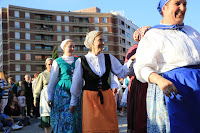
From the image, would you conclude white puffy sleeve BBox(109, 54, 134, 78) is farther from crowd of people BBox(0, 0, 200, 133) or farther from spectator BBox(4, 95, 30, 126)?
spectator BBox(4, 95, 30, 126)

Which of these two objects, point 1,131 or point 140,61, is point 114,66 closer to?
point 140,61

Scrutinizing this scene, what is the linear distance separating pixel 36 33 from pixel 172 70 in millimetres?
58340

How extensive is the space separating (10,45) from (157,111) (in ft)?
188

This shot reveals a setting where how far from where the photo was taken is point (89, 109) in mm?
3375

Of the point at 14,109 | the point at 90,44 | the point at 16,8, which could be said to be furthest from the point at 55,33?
the point at 90,44

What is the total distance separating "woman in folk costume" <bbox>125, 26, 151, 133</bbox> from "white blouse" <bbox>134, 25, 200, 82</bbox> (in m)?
1.41

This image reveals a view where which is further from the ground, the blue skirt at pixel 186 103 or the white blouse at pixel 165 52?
the white blouse at pixel 165 52

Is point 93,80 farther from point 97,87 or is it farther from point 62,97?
point 62,97

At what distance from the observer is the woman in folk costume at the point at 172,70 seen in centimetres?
204

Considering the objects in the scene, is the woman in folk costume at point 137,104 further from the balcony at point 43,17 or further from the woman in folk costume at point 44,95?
Result: the balcony at point 43,17

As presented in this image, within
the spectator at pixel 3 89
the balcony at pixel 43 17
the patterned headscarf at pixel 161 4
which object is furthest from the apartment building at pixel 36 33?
the patterned headscarf at pixel 161 4

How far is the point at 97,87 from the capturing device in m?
3.51

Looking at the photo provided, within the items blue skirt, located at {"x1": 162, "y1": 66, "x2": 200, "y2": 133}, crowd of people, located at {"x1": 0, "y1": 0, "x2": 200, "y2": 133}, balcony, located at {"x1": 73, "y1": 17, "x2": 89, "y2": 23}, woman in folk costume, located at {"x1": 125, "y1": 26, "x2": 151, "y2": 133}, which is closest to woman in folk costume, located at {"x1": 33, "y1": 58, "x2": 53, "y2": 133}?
crowd of people, located at {"x1": 0, "y1": 0, "x2": 200, "y2": 133}

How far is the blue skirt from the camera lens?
203 centimetres
